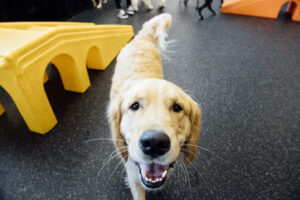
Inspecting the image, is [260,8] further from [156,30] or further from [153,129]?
[153,129]

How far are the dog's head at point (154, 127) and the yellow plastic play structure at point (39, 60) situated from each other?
2.65 ft

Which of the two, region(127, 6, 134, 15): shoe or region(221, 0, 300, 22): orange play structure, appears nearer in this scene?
region(221, 0, 300, 22): orange play structure

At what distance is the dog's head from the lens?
2.80ft

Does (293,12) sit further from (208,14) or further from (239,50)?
(239,50)

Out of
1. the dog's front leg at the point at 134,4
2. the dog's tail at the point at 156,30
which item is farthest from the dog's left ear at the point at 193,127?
the dog's front leg at the point at 134,4

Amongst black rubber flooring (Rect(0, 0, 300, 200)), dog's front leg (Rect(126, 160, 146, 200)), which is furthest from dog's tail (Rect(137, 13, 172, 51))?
dog's front leg (Rect(126, 160, 146, 200))

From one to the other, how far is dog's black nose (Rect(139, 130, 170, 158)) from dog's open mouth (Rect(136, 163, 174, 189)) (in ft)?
0.72

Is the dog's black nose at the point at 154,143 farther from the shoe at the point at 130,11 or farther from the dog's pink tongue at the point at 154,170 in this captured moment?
the shoe at the point at 130,11

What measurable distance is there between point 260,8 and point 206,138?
3878 mm

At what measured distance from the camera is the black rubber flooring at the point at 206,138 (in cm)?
143

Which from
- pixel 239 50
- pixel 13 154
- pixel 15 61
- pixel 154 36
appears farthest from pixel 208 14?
pixel 13 154

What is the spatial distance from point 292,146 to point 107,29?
2553 mm

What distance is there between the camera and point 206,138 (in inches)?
70.1

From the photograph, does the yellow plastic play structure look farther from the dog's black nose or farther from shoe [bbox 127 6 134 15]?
shoe [bbox 127 6 134 15]
